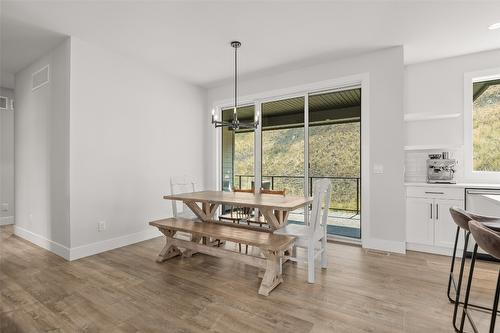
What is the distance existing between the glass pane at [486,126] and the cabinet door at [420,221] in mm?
1108

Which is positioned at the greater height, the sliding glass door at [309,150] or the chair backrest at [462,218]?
the sliding glass door at [309,150]

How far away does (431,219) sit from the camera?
3535 mm

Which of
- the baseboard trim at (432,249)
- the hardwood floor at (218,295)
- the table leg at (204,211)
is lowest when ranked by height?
the hardwood floor at (218,295)

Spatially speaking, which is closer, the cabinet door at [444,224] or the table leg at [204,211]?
the cabinet door at [444,224]

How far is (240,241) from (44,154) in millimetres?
3279

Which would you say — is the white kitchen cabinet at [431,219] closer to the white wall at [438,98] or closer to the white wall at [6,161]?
the white wall at [438,98]

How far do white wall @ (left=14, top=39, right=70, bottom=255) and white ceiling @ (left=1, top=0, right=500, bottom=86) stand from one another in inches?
16.9

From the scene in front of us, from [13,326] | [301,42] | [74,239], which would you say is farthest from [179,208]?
[301,42]

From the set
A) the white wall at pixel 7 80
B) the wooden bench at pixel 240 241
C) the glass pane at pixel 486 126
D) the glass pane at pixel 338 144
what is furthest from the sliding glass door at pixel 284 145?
the white wall at pixel 7 80

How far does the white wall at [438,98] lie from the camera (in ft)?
12.6

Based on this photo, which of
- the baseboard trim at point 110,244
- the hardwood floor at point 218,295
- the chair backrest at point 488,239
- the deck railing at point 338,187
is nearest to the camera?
the chair backrest at point 488,239

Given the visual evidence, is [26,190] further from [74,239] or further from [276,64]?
[276,64]

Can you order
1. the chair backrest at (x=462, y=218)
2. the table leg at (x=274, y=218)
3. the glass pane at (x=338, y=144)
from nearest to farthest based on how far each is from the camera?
the chair backrest at (x=462, y=218) → the table leg at (x=274, y=218) → the glass pane at (x=338, y=144)

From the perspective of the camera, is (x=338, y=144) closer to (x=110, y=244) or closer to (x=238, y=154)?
(x=238, y=154)
